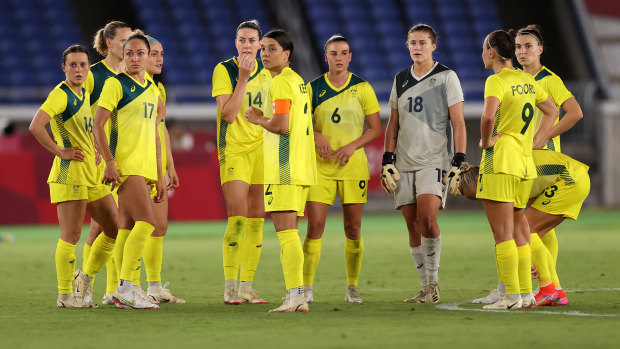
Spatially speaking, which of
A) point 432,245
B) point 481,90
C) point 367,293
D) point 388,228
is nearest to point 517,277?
point 432,245

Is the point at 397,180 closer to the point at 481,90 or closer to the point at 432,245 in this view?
the point at 432,245

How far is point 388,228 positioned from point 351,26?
11122 millimetres

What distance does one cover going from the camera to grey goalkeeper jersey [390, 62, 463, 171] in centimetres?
918

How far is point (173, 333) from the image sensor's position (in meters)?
7.00

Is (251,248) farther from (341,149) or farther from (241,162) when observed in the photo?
(341,149)

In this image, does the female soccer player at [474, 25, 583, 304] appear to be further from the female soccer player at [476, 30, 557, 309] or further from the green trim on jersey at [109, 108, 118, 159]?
the green trim on jersey at [109, 108, 118, 159]

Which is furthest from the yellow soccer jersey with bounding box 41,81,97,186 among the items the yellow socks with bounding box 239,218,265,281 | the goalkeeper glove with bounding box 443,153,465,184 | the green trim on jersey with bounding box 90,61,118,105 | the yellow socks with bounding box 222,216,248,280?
the goalkeeper glove with bounding box 443,153,465,184

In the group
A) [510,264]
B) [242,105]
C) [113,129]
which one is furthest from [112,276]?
[510,264]

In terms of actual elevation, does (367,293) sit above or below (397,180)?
below

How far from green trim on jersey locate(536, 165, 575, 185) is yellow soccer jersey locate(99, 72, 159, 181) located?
3278 mm

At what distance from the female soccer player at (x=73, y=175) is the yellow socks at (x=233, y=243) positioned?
3.25 ft

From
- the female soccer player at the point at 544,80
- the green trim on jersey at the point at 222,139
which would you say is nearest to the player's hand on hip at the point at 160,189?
the green trim on jersey at the point at 222,139

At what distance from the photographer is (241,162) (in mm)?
9312

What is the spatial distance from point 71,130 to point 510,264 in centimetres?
387
